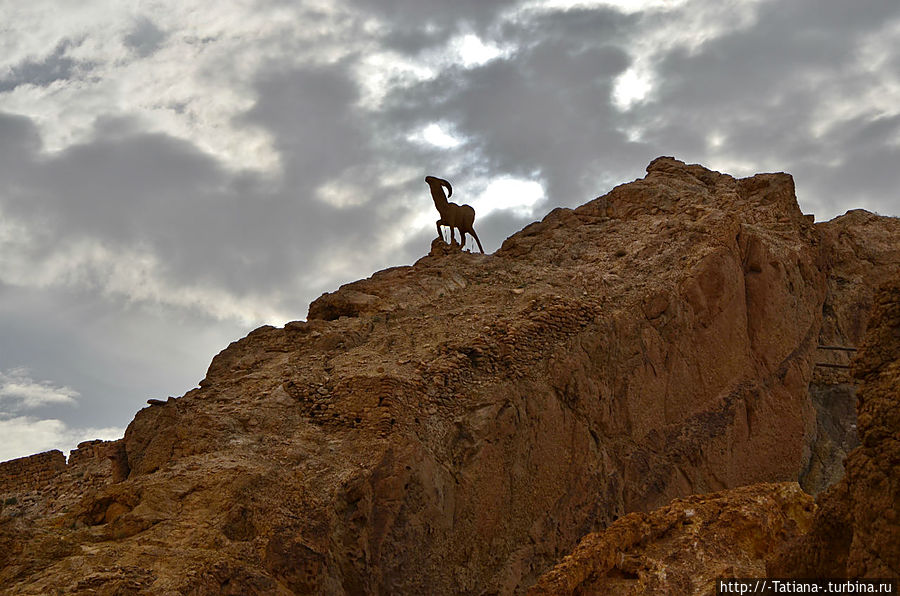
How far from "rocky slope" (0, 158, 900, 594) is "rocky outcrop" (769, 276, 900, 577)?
643 centimetres

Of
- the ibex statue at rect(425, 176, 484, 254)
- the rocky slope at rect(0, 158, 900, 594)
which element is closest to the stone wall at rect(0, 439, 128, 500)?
the rocky slope at rect(0, 158, 900, 594)

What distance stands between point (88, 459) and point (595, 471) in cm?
974

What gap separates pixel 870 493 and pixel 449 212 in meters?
15.2

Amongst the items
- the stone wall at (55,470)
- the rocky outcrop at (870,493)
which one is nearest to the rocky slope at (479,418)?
the stone wall at (55,470)

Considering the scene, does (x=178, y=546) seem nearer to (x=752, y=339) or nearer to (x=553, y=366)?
(x=553, y=366)

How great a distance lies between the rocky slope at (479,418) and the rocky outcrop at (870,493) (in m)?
6.43

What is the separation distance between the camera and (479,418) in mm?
14602

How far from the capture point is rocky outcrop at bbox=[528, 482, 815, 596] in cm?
1055

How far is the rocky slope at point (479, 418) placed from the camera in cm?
1168

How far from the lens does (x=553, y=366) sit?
51.6ft

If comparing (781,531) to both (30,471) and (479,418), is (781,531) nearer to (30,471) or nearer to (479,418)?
(479,418)

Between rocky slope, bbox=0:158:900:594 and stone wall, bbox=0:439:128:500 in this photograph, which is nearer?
rocky slope, bbox=0:158:900:594

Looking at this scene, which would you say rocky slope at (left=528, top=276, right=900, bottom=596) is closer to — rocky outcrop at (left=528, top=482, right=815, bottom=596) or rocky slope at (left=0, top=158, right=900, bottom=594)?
rocky outcrop at (left=528, top=482, right=815, bottom=596)

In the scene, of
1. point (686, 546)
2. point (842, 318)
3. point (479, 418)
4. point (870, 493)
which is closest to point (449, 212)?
point (479, 418)
